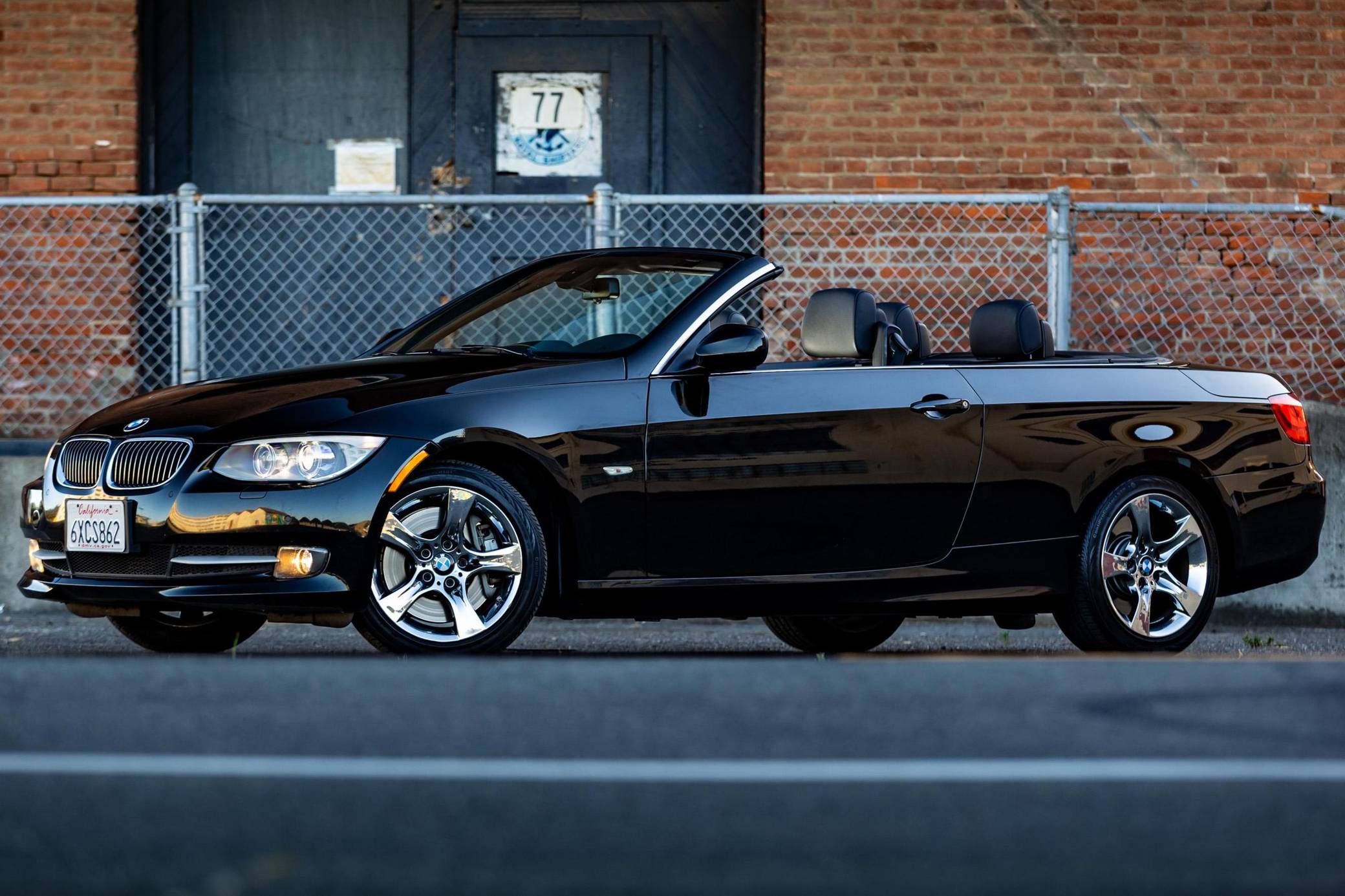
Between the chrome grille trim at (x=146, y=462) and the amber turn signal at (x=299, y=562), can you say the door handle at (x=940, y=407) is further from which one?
the chrome grille trim at (x=146, y=462)

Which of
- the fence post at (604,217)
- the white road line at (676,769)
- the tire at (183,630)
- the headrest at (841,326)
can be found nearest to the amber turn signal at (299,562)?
the tire at (183,630)

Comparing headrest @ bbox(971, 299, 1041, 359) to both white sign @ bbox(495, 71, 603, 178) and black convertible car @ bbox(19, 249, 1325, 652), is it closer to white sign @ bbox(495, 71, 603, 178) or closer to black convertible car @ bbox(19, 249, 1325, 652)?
black convertible car @ bbox(19, 249, 1325, 652)

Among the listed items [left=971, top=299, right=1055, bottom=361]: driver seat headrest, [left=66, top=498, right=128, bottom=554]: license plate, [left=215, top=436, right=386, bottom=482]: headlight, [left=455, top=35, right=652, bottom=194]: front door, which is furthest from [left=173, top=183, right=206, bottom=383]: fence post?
[left=971, top=299, right=1055, bottom=361]: driver seat headrest

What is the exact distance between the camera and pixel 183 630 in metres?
7.86

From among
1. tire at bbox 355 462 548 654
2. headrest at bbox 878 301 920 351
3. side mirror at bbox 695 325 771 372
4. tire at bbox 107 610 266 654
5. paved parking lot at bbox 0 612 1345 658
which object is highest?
headrest at bbox 878 301 920 351

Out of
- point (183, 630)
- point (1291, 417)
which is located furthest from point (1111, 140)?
point (183, 630)

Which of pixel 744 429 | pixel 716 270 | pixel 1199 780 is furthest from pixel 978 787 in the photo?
pixel 716 270

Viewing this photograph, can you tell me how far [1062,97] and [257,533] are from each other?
7.78 meters

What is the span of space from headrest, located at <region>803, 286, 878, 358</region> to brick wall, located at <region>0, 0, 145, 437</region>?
20.2ft

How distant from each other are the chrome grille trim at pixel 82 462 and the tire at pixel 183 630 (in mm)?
828

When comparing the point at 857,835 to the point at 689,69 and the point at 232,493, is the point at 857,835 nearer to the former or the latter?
the point at 232,493

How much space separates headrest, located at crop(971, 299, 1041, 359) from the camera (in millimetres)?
7953

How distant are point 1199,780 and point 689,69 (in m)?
9.43

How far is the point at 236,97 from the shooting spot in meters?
13.7
